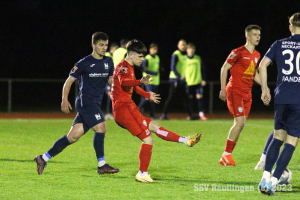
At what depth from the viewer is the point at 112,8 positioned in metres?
32.4

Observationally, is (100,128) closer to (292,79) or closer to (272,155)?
(272,155)

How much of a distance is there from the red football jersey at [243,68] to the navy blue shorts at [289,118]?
7.27 ft

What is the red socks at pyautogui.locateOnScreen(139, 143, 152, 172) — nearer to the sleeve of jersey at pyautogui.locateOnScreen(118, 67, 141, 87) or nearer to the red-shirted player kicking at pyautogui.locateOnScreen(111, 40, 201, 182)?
the red-shirted player kicking at pyautogui.locateOnScreen(111, 40, 201, 182)

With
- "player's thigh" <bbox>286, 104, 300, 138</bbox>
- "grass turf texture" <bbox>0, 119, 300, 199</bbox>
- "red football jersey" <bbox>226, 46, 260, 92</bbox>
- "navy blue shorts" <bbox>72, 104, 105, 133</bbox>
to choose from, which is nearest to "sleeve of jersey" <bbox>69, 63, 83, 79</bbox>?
"navy blue shorts" <bbox>72, 104, 105, 133</bbox>

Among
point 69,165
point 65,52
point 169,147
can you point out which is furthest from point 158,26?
point 69,165

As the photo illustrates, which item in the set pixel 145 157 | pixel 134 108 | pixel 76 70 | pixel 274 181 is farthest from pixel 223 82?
pixel 274 181

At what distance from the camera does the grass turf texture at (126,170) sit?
5.53m

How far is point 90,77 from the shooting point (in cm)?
684

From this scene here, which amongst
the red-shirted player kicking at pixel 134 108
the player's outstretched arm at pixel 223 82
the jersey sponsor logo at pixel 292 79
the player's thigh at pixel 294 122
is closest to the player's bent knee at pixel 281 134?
the player's thigh at pixel 294 122

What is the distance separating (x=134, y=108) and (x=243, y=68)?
217 cm

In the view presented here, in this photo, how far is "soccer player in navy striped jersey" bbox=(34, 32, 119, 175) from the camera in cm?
679

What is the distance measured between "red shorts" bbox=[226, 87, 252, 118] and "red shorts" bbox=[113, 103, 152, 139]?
6.09ft

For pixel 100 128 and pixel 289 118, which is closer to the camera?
pixel 289 118

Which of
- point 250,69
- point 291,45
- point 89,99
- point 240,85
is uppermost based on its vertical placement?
point 291,45
